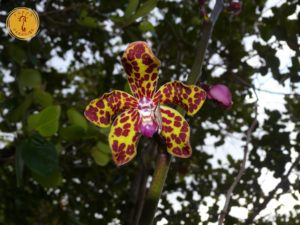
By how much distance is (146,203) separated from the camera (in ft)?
2.21

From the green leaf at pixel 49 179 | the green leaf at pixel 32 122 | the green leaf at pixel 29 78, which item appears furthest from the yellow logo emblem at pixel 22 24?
the green leaf at pixel 49 179

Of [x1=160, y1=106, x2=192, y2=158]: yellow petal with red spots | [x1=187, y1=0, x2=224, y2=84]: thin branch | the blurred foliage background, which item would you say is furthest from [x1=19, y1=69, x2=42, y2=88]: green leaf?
[x1=187, y1=0, x2=224, y2=84]: thin branch

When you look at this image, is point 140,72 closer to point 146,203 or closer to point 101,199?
point 146,203

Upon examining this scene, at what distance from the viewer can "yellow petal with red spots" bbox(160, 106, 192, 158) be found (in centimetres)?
77

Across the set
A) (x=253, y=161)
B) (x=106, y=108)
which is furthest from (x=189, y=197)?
(x=106, y=108)

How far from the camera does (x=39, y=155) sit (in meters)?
0.93

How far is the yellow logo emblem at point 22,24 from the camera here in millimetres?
1091

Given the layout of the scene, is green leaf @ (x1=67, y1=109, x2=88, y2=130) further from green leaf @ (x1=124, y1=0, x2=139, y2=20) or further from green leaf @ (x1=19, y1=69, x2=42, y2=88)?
green leaf @ (x1=124, y1=0, x2=139, y2=20)

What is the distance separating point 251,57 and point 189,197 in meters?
1.30

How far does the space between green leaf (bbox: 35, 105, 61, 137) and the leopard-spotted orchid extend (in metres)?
0.23

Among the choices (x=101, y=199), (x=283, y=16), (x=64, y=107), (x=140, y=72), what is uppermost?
(x=283, y=16)

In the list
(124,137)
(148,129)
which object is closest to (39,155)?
(124,137)

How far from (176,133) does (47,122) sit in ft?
1.34

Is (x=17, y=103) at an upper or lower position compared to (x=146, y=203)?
upper
